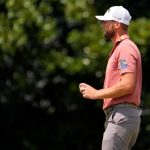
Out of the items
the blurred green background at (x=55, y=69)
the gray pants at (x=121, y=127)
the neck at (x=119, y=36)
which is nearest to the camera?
the gray pants at (x=121, y=127)

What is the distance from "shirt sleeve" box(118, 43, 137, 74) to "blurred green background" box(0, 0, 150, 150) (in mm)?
4100

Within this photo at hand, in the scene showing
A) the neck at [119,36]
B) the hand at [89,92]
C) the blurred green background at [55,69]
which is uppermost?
the neck at [119,36]

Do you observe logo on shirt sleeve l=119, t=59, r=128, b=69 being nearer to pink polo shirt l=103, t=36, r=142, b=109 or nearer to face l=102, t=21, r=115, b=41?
pink polo shirt l=103, t=36, r=142, b=109

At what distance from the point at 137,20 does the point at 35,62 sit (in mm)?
1960

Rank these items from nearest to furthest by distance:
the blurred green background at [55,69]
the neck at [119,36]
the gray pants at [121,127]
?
the gray pants at [121,127]
the neck at [119,36]
the blurred green background at [55,69]

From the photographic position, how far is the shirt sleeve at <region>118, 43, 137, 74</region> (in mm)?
5484

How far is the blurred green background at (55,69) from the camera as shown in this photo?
10.2 m

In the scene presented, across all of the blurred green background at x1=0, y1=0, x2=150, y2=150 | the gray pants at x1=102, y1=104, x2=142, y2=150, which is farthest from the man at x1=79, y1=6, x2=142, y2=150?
the blurred green background at x1=0, y1=0, x2=150, y2=150

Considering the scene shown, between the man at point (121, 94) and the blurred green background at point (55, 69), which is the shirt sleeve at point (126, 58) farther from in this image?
the blurred green background at point (55, 69)

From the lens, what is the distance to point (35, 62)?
11203 mm

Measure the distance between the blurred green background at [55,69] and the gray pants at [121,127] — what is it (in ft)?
13.6

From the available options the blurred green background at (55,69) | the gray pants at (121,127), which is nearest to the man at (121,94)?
the gray pants at (121,127)

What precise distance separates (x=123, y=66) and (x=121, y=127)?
1.43 ft

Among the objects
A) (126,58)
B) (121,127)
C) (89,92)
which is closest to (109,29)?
(126,58)
